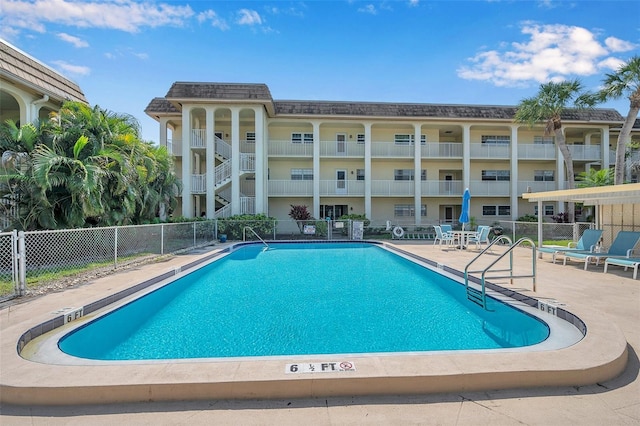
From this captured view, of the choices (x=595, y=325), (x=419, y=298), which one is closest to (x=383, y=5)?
(x=419, y=298)

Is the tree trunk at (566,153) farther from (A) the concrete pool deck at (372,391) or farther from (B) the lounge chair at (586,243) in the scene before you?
(A) the concrete pool deck at (372,391)

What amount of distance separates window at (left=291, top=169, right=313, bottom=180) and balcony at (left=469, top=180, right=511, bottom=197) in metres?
11.7

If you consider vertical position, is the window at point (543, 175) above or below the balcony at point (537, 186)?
above

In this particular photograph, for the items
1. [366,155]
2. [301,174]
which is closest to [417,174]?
[366,155]

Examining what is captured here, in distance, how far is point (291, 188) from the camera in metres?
22.1

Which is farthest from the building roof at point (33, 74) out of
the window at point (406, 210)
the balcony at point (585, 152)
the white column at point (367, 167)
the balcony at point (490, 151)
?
the balcony at point (585, 152)

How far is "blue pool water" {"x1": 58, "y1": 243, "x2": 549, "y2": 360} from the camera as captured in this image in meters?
4.74

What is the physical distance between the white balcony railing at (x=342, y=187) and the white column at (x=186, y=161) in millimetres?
8654

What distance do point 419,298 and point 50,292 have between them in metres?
7.94

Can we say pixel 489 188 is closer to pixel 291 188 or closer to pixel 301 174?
pixel 301 174

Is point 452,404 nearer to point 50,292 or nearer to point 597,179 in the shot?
point 50,292

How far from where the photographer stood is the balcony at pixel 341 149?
22.7 metres

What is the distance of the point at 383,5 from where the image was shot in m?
11.2

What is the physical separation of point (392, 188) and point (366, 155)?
9.99 ft
